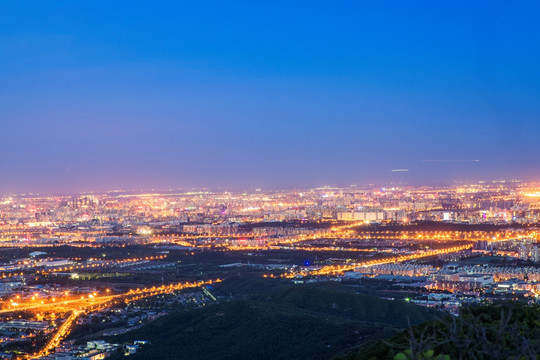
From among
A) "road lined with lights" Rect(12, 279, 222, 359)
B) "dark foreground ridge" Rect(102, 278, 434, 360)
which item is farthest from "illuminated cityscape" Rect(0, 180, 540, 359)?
"dark foreground ridge" Rect(102, 278, 434, 360)

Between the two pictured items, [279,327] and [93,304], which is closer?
[279,327]

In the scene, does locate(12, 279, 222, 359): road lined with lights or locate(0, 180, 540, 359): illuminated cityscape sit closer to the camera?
locate(12, 279, 222, 359): road lined with lights

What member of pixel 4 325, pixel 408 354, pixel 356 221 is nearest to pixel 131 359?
pixel 4 325

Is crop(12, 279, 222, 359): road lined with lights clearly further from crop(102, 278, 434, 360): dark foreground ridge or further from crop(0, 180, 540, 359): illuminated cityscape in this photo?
crop(102, 278, 434, 360): dark foreground ridge

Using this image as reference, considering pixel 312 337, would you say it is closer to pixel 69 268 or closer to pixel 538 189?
pixel 69 268

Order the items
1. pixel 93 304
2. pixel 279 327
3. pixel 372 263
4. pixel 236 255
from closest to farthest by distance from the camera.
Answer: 1. pixel 279 327
2. pixel 93 304
3. pixel 372 263
4. pixel 236 255

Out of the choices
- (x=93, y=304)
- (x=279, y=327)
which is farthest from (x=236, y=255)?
(x=279, y=327)

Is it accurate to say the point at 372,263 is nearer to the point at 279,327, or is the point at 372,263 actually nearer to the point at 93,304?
the point at 93,304

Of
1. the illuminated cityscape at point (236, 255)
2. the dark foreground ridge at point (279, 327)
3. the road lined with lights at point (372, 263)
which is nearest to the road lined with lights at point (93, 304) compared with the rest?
the illuminated cityscape at point (236, 255)

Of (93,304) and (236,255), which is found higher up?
(236,255)

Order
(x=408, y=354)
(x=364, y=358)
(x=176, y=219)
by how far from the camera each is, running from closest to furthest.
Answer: (x=408, y=354) → (x=364, y=358) → (x=176, y=219)

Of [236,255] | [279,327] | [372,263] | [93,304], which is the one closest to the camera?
[279,327]
